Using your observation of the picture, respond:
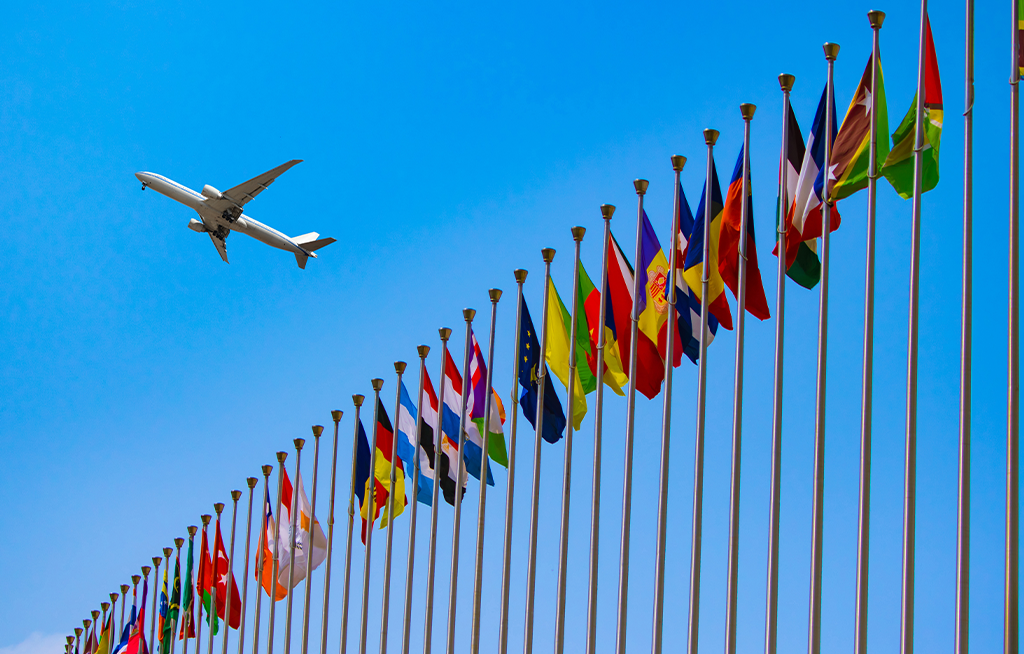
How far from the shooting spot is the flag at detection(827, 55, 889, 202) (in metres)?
17.0

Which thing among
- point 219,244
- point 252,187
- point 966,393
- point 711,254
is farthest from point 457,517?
point 219,244

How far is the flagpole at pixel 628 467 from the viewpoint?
18.9 metres

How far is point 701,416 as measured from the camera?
61.6 feet

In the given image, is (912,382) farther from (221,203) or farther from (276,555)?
(221,203)

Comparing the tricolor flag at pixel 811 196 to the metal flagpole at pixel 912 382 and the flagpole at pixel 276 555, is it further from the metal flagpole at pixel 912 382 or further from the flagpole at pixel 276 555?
the flagpole at pixel 276 555

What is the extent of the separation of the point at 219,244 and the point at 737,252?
4826 centimetres

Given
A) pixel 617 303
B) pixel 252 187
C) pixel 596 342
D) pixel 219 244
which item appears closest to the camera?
pixel 617 303

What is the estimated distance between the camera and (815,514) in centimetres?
1606

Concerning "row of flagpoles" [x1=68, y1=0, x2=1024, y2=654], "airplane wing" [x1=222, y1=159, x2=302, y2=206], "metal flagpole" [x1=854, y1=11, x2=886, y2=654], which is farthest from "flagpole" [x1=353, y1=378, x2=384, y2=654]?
"airplane wing" [x1=222, y1=159, x2=302, y2=206]

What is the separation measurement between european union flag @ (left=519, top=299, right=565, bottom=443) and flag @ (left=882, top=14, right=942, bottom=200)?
8.18 meters

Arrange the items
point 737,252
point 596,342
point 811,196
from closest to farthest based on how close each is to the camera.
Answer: point 811,196 → point 737,252 → point 596,342

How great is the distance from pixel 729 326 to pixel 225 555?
18.4 metres

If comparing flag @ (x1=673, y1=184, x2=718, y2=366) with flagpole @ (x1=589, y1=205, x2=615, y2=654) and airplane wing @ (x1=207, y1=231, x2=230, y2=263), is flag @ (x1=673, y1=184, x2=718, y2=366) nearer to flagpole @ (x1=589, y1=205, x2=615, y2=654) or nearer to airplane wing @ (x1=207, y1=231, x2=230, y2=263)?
flagpole @ (x1=589, y1=205, x2=615, y2=654)

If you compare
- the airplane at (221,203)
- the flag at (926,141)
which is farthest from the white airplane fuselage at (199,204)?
the flag at (926,141)
